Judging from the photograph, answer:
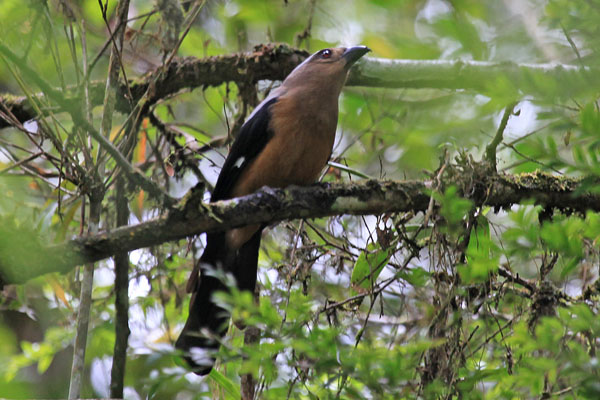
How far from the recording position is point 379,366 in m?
1.97

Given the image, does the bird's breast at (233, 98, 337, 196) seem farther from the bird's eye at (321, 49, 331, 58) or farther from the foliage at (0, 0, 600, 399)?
the bird's eye at (321, 49, 331, 58)

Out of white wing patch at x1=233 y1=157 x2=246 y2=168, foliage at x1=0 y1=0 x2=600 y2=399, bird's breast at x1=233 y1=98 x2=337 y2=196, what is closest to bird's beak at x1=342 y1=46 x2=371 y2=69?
foliage at x1=0 y1=0 x2=600 y2=399

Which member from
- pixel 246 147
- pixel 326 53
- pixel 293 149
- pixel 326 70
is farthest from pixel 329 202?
pixel 326 53

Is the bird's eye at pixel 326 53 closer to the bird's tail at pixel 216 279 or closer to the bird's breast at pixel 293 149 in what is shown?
the bird's breast at pixel 293 149

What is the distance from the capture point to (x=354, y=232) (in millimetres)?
4215

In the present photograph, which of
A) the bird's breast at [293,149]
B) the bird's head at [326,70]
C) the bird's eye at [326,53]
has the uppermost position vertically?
the bird's eye at [326,53]

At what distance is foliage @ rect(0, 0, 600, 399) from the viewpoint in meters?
1.97

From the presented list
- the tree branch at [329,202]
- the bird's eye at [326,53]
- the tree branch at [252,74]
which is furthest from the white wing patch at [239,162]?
the bird's eye at [326,53]

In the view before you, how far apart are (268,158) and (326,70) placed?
0.81 m

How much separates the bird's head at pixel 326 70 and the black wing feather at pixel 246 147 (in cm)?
24

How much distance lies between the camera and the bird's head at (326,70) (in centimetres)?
420

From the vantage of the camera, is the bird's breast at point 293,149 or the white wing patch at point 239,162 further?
the white wing patch at point 239,162

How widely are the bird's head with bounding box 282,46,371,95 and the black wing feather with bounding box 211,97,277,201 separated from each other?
0.24 metres

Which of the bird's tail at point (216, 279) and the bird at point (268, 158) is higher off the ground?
the bird at point (268, 158)
